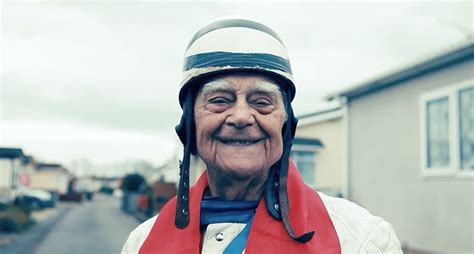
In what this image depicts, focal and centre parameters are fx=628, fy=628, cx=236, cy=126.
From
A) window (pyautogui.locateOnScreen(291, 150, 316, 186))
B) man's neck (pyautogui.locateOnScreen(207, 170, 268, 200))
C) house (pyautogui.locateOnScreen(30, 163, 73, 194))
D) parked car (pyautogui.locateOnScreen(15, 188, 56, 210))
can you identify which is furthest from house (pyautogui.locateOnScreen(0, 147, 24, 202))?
man's neck (pyautogui.locateOnScreen(207, 170, 268, 200))

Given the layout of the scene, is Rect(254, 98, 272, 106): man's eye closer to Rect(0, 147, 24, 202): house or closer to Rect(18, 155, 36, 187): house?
Rect(0, 147, 24, 202): house

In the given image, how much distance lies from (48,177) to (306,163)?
153 ft

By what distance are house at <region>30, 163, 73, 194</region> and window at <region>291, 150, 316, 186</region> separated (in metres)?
43.1

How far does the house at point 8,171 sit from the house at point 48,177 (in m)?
21.2

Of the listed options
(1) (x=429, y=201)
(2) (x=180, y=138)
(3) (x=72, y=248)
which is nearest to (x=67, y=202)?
(3) (x=72, y=248)

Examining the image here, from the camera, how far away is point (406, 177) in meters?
12.1

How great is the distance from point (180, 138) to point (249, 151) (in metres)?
0.37

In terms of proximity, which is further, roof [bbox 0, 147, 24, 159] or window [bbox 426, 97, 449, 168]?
roof [bbox 0, 147, 24, 159]

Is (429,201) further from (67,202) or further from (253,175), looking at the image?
(67,202)

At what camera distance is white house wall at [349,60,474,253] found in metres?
10.3

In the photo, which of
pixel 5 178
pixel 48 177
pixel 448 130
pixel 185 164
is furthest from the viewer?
pixel 48 177

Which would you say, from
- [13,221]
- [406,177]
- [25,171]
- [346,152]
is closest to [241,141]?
[406,177]

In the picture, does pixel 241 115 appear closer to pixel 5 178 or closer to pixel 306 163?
pixel 306 163

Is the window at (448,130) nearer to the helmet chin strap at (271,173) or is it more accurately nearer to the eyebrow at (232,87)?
the helmet chin strap at (271,173)
